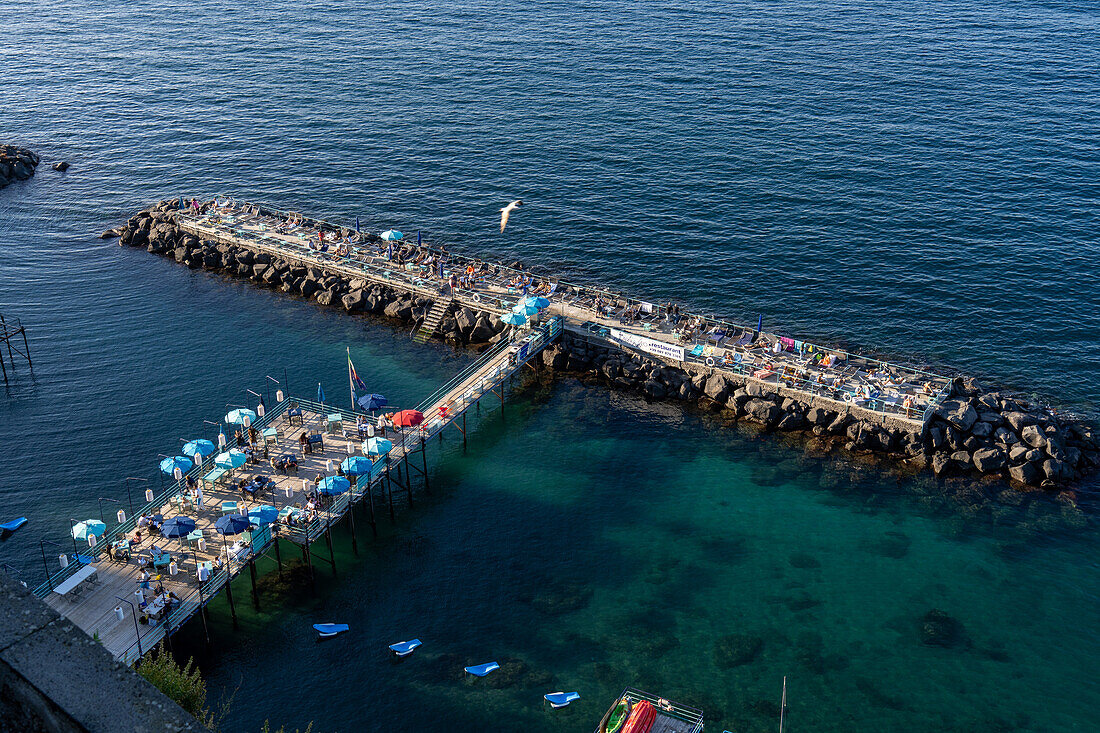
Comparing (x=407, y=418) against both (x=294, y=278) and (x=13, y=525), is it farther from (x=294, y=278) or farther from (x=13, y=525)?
(x=294, y=278)

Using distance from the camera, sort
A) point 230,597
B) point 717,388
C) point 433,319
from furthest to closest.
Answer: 1. point 433,319
2. point 717,388
3. point 230,597

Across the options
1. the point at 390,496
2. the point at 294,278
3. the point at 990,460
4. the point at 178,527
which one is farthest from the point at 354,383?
the point at 990,460

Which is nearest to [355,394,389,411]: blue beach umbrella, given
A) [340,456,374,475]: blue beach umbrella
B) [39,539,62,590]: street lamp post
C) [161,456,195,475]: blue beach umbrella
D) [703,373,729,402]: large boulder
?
[340,456,374,475]: blue beach umbrella

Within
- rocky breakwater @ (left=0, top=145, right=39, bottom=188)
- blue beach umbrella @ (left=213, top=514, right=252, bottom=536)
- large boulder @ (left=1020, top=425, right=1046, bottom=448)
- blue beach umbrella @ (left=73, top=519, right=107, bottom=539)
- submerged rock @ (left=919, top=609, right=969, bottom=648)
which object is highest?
rocky breakwater @ (left=0, top=145, right=39, bottom=188)

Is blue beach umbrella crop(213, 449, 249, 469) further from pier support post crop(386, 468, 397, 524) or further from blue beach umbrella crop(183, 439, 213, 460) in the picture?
pier support post crop(386, 468, 397, 524)

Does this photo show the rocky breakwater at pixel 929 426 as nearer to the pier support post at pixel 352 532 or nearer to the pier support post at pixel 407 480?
the pier support post at pixel 407 480

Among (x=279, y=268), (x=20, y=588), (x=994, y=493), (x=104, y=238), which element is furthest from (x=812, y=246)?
(x=20, y=588)

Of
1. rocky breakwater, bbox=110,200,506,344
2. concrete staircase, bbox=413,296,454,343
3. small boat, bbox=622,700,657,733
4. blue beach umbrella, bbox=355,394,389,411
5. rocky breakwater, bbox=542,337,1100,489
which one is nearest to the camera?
small boat, bbox=622,700,657,733

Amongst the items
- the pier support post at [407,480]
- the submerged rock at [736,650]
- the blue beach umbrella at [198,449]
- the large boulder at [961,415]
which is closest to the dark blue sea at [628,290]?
the submerged rock at [736,650]
